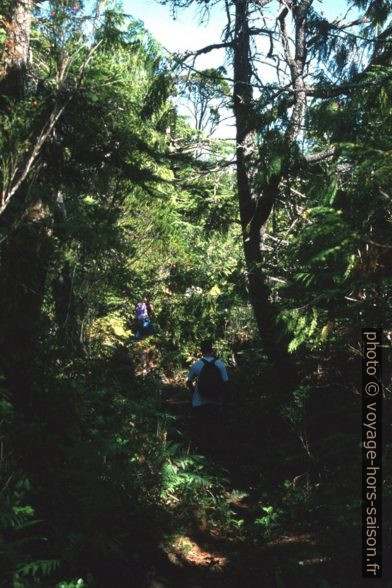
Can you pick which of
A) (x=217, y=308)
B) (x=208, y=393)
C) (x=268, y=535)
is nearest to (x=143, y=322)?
(x=217, y=308)

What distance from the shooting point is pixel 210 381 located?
7078 mm

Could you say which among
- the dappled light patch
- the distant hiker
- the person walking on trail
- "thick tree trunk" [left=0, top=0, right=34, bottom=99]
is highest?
"thick tree trunk" [left=0, top=0, right=34, bottom=99]

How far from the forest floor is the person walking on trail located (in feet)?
1.12

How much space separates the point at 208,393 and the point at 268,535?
2.18 meters

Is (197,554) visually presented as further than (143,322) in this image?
No

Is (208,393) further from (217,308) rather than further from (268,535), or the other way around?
(217,308)

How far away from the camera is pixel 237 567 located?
5027 millimetres

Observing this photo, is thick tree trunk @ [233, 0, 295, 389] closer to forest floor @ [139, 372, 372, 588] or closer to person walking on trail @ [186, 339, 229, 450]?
forest floor @ [139, 372, 372, 588]

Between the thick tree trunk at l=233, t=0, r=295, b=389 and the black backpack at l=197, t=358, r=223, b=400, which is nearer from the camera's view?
the black backpack at l=197, t=358, r=223, b=400

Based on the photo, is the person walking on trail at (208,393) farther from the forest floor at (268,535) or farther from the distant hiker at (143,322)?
the distant hiker at (143,322)

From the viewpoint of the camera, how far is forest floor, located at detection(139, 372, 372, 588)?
462 centimetres

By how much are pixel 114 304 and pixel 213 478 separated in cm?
645

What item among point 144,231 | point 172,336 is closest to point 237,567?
point 144,231

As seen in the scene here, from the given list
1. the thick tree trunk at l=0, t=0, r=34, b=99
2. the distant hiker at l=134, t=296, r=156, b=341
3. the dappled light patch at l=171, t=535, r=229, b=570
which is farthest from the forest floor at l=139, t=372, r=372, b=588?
the thick tree trunk at l=0, t=0, r=34, b=99
